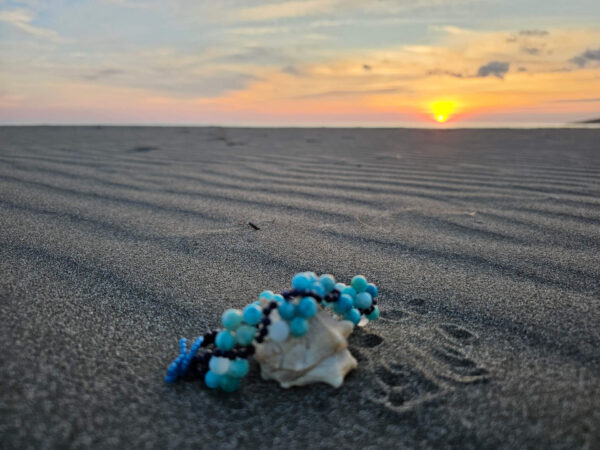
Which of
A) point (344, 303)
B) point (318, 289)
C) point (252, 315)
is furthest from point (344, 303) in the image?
point (252, 315)

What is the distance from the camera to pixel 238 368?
869 mm

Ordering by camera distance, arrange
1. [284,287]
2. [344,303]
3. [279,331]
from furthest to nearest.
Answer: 1. [284,287]
2. [344,303]
3. [279,331]

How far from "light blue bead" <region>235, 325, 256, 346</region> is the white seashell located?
4cm

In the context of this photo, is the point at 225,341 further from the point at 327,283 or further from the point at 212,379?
the point at 327,283

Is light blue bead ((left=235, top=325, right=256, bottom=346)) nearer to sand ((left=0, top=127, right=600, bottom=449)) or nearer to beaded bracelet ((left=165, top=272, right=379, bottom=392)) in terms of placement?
beaded bracelet ((left=165, top=272, right=379, bottom=392))

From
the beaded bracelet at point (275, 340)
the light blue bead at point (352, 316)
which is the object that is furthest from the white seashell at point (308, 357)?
the light blue bead at point (352, 316)

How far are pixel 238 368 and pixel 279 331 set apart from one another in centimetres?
10

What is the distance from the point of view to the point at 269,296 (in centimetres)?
94

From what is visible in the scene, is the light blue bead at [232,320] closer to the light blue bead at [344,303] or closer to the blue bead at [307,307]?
the blue bead at [307,307]

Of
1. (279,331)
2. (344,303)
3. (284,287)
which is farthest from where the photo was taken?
(284,287)

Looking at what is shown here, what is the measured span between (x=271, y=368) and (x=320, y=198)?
1.77 metres

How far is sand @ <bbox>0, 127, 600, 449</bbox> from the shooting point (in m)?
0.80

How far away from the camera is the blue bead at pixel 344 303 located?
3.22 feet

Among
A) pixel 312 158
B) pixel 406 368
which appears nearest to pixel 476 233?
pixel 406 368
